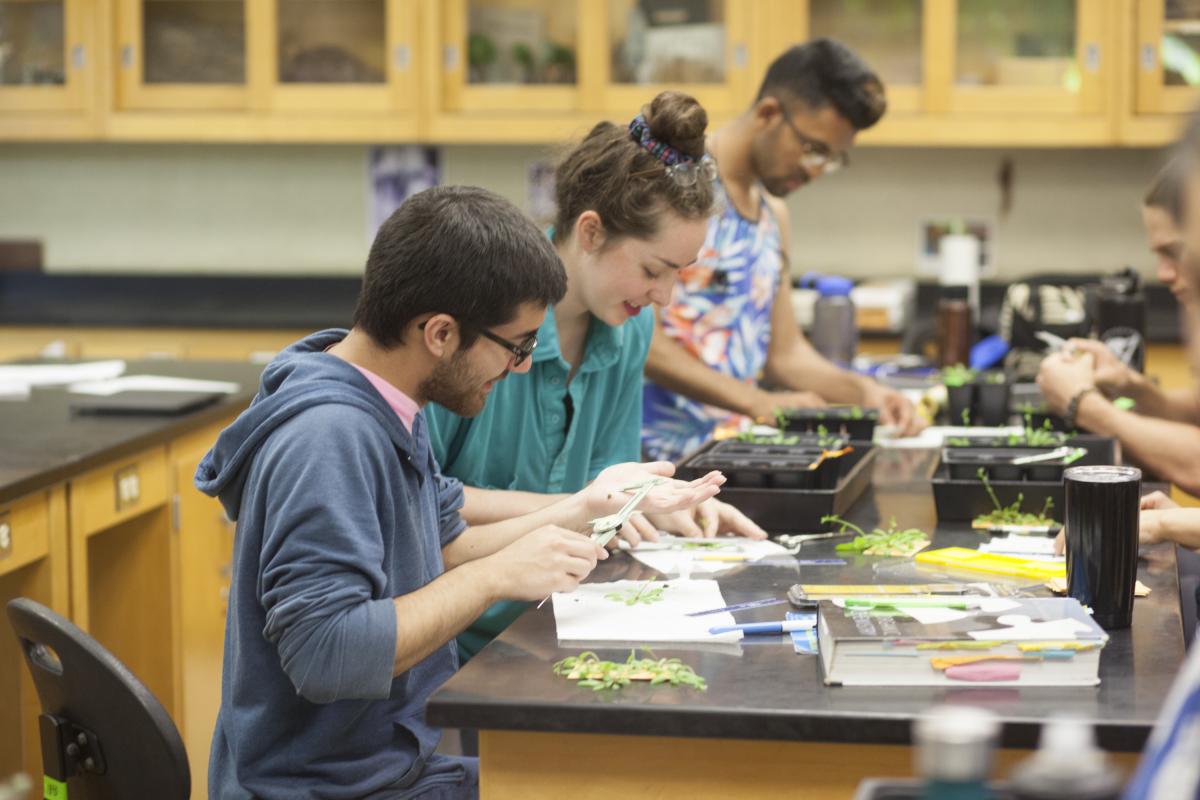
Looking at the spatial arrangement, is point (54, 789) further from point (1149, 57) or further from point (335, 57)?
point (1149, 57)

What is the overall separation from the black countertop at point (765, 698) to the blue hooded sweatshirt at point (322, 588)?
129 millimetres

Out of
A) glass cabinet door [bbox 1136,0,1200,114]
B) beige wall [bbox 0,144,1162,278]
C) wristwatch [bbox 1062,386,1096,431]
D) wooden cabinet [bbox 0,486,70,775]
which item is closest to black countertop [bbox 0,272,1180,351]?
beige wall [bbox 0,144,1162,278]

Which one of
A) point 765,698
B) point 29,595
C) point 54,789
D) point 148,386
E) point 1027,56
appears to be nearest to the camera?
point 765,698

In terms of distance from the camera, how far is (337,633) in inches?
57.0

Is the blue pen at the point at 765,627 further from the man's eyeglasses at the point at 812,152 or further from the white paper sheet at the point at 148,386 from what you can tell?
the white paper sheet at the point at 148,386

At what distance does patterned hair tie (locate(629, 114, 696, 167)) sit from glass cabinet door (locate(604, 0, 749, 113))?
2.95 m

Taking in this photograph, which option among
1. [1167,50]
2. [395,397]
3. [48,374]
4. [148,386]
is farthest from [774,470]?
[1167,50]

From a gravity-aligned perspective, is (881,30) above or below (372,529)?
above

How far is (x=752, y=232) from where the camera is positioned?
311 centimetres

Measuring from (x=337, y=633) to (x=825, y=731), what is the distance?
0.47m

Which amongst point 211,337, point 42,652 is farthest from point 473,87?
point 42,652

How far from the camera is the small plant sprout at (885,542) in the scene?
1970 millimetres

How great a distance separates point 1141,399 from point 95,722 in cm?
215

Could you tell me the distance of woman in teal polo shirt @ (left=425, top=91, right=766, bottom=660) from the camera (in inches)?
81.3
